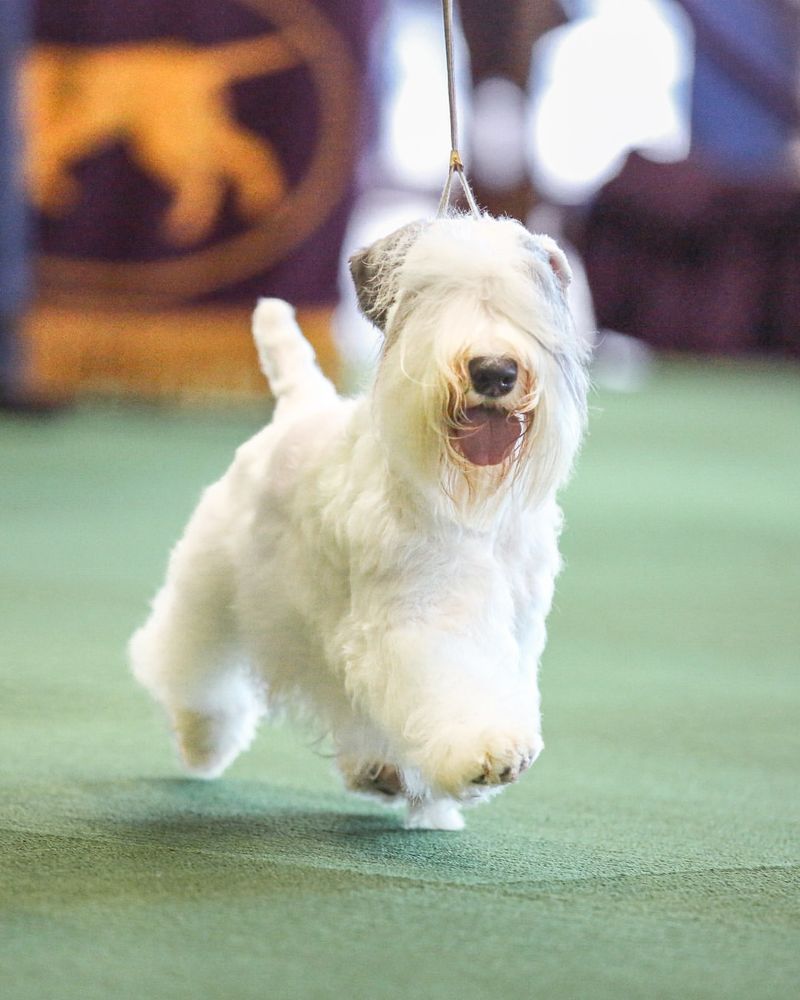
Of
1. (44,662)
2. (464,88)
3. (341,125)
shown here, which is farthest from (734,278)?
(44,662)

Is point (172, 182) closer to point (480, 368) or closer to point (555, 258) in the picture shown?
point (555, 258)

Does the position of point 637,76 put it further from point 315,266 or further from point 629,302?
point 315,266

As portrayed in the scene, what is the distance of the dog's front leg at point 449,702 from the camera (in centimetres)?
226

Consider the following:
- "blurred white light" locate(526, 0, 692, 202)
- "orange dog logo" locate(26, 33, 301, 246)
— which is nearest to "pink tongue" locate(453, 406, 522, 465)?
"orange dog logo" locate(26, 33, 301, 246)

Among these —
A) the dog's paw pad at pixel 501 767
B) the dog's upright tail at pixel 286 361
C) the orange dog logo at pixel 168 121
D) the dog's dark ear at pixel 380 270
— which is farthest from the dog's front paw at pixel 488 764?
the orange dog logo at pixel 168 121

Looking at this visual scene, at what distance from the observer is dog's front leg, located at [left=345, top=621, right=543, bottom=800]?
226 centimetres

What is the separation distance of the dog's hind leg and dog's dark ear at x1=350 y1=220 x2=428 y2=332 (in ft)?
2.08

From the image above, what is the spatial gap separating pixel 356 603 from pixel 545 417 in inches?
16.4

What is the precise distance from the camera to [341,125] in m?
9.38

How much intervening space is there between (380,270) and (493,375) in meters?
0.38

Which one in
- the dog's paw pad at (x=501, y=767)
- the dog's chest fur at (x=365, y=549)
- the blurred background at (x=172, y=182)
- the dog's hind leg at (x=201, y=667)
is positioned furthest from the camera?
the blurred background at (x=172, y=182)

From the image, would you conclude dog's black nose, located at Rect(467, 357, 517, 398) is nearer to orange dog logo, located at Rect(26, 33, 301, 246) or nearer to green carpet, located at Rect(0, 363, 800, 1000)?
green carpet, located at Rect(0, 363, 800, 1000)

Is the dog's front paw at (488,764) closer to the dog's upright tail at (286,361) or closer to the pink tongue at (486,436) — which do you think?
the pink tongue at (486,436)

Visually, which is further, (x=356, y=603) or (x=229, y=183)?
(x=229, y=183)
